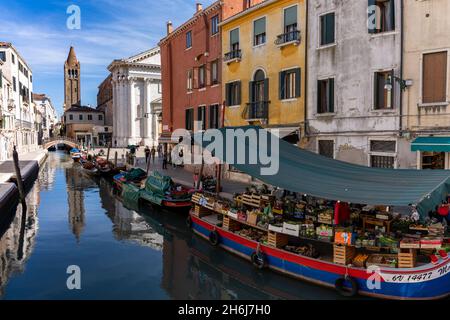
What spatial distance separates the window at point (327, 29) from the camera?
17578 millimetres

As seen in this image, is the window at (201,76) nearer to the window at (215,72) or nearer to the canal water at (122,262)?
the window at (215,72)

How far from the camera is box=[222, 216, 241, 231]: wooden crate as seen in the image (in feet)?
42.2

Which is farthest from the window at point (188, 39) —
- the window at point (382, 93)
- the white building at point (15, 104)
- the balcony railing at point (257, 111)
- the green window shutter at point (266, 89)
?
the white building at point (15, 104)

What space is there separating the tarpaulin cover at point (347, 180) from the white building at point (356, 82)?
15.5ft

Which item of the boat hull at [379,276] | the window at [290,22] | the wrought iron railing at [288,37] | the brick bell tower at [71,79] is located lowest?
the boat hull at [379,276]

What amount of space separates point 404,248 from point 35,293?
8.89 meters

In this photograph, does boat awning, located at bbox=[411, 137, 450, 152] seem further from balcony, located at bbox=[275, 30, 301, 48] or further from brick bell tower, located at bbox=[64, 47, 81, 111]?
brick bell tower, located at bbox=[64, 47, 81, 111]

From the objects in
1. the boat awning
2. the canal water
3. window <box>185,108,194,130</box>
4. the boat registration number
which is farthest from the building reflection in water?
the boat awning

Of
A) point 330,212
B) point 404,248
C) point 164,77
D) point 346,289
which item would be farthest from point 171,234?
point 164,77

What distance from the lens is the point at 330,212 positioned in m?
10.7
